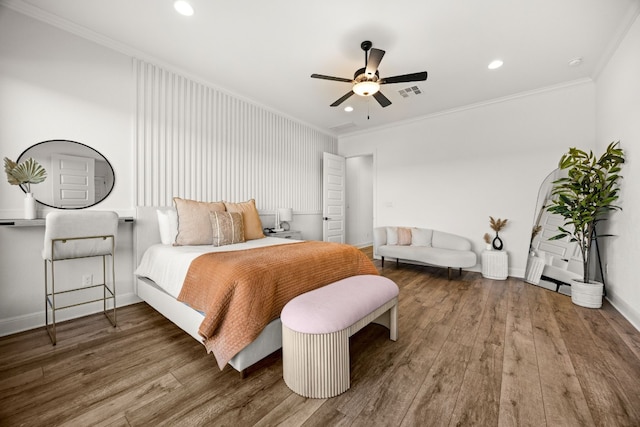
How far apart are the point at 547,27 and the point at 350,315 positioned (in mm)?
3213

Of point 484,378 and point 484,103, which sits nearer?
point 484,378

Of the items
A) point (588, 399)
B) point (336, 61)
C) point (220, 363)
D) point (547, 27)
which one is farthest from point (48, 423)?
point (547, 27)

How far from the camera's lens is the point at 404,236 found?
4523 millimetres

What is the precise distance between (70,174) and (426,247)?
15.6ft

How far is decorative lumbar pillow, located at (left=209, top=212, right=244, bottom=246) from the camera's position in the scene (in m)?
2.72

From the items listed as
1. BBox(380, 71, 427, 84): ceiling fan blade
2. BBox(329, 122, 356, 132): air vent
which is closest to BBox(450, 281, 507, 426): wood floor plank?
BBox(380, 71, 427, 84): ceiling fan blade

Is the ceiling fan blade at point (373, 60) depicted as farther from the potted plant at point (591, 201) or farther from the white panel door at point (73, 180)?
the white panel door at point (73, 180)

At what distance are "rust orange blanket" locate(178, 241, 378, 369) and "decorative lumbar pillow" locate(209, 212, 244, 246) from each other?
668 mm

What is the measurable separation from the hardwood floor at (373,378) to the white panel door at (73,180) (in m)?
1.16

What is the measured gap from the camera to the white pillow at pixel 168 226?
266cm

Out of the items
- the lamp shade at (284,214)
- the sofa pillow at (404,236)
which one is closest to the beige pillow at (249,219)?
the lamp shade at (284,214)

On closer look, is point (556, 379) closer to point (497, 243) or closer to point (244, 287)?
point (244, 287)

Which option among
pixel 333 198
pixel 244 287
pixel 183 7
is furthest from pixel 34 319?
pixel 333 198

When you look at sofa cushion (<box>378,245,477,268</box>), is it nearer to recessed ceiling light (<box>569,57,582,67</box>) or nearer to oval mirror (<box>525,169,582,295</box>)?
oval mirror (<box>525,169,582,295</box>)
